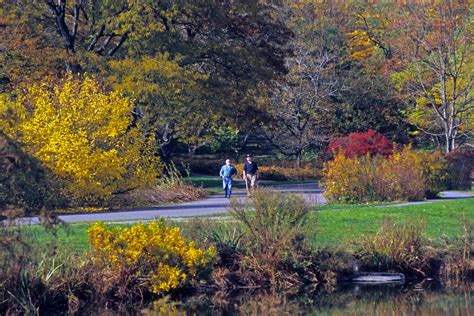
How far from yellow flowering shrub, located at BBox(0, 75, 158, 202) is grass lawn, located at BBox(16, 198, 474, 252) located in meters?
6.13

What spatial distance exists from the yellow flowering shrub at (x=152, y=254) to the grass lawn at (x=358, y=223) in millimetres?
966

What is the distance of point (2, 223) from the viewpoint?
45.1 ft

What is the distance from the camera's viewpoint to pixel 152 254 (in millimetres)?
16594

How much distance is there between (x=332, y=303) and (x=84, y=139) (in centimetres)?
1327

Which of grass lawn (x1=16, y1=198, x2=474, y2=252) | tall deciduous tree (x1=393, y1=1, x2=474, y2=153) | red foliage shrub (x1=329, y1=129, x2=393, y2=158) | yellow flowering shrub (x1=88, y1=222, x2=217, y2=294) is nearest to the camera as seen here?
yellow flowering shrub (x1=88, y1=222, x2=217, y2=294)

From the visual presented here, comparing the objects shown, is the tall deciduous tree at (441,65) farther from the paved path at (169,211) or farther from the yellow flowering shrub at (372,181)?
the yellow flowering shrub at (372,181)

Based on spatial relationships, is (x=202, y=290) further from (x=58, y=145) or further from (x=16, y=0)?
(x=16, y=0)

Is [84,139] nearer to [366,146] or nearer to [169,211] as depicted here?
[169,211]

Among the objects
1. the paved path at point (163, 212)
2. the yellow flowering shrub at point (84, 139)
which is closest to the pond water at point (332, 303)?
the paved path at point (163, 212)

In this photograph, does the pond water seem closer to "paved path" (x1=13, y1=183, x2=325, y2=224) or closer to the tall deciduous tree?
"paved path" (x1=13, y1=183, x2=325, y2=224)

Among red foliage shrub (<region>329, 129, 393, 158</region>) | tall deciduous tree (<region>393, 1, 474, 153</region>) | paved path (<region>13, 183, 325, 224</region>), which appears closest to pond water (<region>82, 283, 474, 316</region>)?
paved path (<region>13, 183, 325, 224</region>)

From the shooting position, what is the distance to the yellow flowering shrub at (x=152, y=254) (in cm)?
1641

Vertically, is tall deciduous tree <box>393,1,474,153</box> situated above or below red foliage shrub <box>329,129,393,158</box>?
above

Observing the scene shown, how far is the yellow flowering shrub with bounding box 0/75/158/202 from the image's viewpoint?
27562mm
